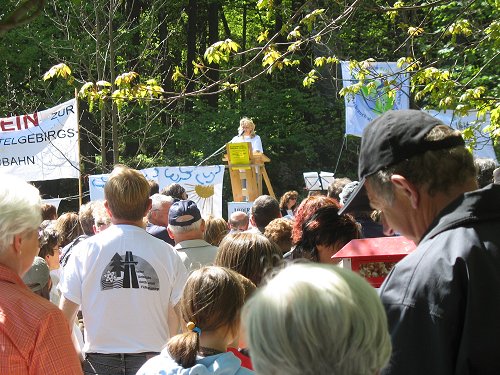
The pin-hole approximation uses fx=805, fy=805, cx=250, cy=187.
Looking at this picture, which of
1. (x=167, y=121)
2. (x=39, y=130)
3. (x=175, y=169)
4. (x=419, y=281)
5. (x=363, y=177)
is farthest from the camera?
(x=167, y=121)

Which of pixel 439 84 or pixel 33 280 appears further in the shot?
pixel 439 84

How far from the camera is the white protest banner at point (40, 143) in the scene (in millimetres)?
12078

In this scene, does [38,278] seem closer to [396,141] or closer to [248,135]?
[396,141]

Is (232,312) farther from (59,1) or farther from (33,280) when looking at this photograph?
(59,1)

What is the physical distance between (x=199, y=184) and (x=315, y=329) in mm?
9938

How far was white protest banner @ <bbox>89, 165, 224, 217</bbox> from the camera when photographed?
1106cm

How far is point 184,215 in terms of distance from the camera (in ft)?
17.8

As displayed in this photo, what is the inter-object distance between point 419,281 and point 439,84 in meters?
5.26

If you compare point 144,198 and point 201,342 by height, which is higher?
point 144,198

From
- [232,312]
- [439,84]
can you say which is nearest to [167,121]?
[439,84]

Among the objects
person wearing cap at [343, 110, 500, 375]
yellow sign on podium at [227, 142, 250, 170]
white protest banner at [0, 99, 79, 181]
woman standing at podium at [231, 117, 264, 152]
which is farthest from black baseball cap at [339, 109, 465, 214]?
woman standing at podium at [231, 117, 264, 152]

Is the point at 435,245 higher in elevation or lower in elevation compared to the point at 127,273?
higher

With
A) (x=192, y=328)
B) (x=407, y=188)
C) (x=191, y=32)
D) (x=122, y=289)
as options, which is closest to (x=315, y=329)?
(x=407, y=188)

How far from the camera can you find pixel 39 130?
41.0ft
